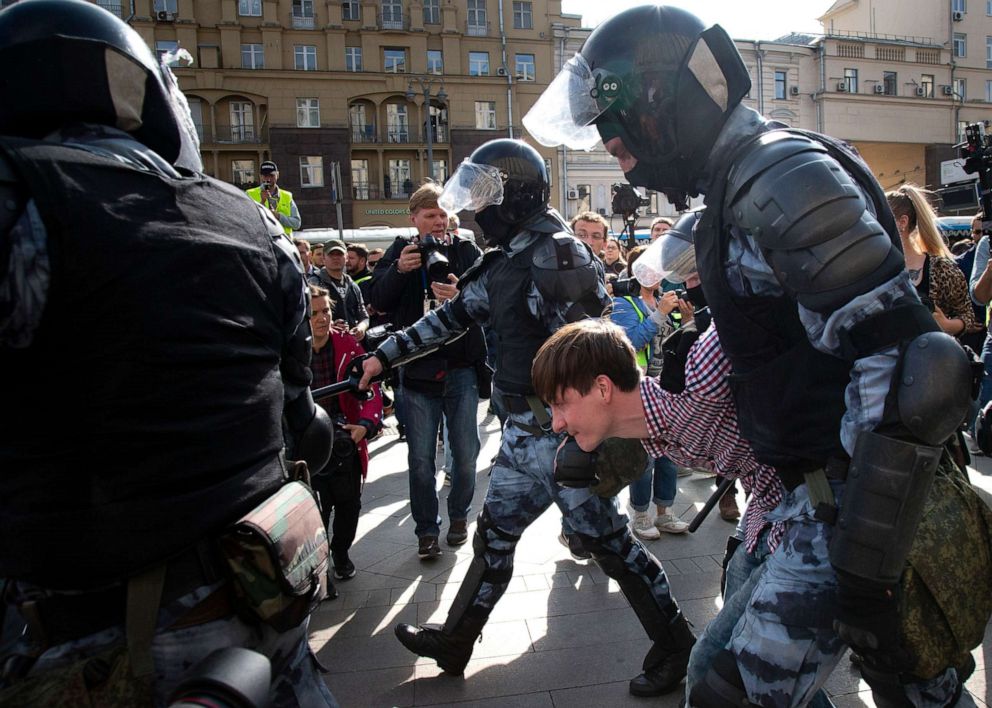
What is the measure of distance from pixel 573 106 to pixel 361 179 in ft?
118

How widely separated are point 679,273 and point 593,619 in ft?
6.65

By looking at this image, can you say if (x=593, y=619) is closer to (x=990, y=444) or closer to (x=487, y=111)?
(x=990, y=444)

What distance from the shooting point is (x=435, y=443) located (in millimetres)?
4500

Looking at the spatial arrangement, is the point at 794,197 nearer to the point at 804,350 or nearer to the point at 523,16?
the point at 804,350

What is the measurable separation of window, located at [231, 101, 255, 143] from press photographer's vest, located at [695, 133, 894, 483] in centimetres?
3694

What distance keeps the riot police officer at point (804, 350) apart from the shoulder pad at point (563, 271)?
43.9 inches

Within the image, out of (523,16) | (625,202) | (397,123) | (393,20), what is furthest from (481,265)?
(523,16)

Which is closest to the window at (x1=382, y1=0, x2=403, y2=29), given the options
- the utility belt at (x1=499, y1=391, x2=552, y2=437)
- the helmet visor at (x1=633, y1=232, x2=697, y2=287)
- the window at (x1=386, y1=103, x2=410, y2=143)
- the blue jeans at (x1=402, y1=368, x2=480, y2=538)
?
the window at (x1=386, y1=103, x2=410, y2=143)

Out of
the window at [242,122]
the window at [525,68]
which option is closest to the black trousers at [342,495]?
the window at [242,122]

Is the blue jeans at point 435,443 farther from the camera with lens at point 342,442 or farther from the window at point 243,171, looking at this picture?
the window at point 243,171

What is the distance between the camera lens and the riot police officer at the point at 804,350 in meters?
1.42

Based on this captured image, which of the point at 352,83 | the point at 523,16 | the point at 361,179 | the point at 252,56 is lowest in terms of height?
the point at 361,179

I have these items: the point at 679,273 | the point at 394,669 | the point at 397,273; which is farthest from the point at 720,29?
the point at 397,273

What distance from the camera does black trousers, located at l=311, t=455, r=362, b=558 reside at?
3889mm
